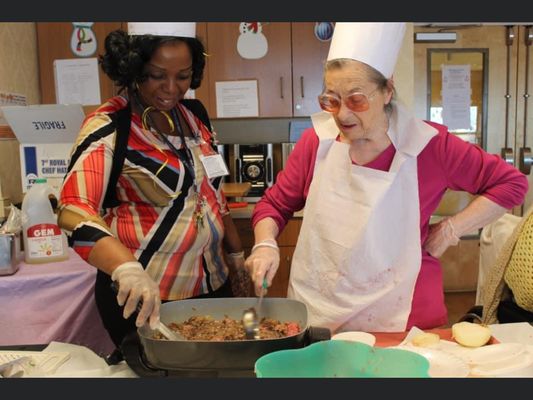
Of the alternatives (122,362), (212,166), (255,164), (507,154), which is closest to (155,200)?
(212,166)

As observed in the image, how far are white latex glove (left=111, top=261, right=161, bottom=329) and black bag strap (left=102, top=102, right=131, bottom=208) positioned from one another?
332mm

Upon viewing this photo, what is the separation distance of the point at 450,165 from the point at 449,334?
41 cm

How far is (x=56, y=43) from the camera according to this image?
337 centimetres

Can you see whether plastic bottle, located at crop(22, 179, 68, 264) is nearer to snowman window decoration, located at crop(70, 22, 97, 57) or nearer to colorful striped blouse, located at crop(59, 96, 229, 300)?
colorful striped blouse, located at crop(59, 96, 229, 300)

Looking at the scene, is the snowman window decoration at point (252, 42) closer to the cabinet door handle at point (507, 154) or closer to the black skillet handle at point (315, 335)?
the cabinet door handle at point (507, 154)

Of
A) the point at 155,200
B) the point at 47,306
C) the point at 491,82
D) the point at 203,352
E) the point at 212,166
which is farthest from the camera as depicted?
the point at 491,82

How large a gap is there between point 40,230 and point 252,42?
2.02 meters

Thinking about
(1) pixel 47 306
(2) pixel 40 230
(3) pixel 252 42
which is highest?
(3) pixel 252 42

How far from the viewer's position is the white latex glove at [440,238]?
1.31 meters

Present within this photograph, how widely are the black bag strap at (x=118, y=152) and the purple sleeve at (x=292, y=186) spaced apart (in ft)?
1.23

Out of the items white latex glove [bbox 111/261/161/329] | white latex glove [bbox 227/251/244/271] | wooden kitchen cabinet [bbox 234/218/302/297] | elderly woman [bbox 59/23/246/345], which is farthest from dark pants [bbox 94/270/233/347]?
wooden kitchen cabinet [bbox 234/218/302/297]

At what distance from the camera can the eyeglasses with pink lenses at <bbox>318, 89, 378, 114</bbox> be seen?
1.18m

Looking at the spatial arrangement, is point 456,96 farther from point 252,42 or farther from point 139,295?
point 139,295

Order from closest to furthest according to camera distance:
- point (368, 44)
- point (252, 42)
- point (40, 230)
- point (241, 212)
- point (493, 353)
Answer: point (493, 353)
point (368, 44)
point (40, 230)
point (241, 212)
point (252, 42)
